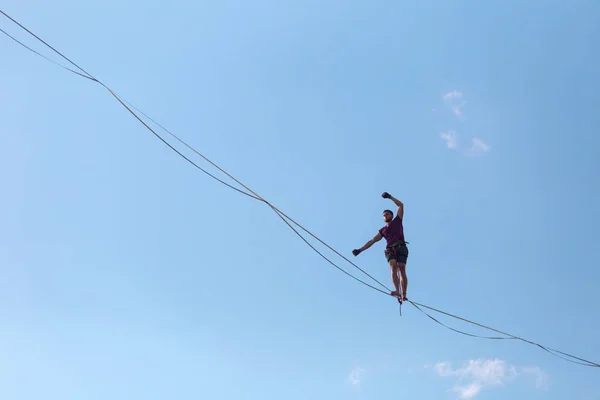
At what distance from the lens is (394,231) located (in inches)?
479

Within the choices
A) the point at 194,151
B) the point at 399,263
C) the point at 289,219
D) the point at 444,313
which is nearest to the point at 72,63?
the point at 194,151

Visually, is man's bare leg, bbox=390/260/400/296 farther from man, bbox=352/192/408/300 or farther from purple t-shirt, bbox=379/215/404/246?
purple t-shirt, bbox=379/215/404/246

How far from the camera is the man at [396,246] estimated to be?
1192 cm

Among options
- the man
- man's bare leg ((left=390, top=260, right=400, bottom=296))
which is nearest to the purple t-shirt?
the man

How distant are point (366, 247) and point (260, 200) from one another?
2.34 metres

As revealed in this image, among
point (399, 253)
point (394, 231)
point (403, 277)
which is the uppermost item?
point (394, 231)

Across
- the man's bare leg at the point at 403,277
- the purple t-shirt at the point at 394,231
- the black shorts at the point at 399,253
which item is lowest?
the man's bare leg at the point at 403,277

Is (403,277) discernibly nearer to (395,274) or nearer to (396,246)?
(395,274)

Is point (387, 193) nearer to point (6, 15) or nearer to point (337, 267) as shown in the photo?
point (337, 267)

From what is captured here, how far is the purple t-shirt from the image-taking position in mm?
12109

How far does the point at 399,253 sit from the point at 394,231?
40 cm

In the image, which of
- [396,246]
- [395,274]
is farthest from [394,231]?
[395,274]

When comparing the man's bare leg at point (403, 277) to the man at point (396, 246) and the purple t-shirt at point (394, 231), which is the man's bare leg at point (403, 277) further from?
the purple t-shirt at point (394, 231)

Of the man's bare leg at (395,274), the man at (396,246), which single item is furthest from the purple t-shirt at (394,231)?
the man's bare leg at (395,274)
